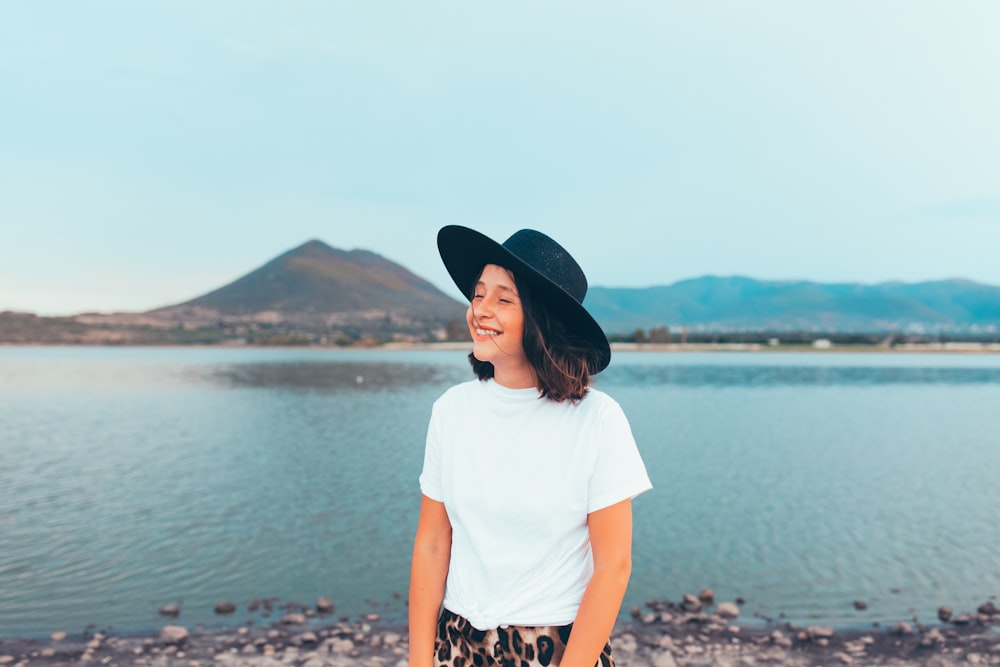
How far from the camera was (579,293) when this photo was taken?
80.4 inches

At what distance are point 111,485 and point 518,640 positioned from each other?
Answer: 17.5 metres

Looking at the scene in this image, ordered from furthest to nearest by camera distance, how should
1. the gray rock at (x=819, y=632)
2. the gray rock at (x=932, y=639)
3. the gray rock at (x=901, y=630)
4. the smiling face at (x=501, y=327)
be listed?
the gray rock at (x=901, y=630) < the gray rock at (x=819, y=632) < the gray rock at (x=932, y=639) < the smiling face at (x=501, y=327)

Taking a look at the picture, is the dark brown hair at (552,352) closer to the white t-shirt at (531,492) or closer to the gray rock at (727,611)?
the white t-shirt at (531,492)

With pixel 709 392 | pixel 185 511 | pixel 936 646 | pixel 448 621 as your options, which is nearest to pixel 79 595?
pixel 185 511

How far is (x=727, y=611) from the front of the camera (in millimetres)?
8688

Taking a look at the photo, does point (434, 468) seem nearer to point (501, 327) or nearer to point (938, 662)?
point (501, 327)

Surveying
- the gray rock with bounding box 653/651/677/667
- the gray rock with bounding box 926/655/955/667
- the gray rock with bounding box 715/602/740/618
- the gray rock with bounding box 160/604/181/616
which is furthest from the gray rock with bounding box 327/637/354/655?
the gray rock with bounding box 926/655/955/667

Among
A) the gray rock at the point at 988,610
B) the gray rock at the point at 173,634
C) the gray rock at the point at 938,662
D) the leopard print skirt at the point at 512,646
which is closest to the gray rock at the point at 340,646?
the gray rock at the point at 173,634

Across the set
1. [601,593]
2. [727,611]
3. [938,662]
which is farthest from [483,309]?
[727,611]

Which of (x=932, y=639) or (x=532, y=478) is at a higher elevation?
(x=532, y=478)

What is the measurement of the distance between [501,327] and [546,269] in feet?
0.72

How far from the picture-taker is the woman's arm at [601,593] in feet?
6.12

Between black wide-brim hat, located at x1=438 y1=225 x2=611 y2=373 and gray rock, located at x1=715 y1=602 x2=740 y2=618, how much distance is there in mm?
7821

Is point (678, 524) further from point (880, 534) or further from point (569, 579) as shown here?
point (569, 579)
